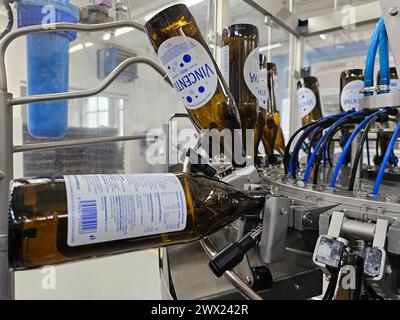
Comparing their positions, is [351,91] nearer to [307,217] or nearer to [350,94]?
[350,94]

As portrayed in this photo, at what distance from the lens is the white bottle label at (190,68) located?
463mm

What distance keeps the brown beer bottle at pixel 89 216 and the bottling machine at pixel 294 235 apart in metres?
0.09

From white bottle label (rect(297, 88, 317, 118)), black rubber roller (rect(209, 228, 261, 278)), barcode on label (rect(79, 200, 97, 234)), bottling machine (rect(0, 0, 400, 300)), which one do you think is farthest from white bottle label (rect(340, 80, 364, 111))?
barcode on label (rect(79, 200, 97, 234))

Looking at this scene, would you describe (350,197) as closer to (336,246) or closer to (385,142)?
(336,246)

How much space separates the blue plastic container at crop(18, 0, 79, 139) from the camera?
63 centimetres

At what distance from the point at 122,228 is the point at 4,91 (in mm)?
401

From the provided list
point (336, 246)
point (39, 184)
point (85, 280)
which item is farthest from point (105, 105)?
point (336, 246)

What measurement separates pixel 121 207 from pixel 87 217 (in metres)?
0.03

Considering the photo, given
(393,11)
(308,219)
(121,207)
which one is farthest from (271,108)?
(121,207)

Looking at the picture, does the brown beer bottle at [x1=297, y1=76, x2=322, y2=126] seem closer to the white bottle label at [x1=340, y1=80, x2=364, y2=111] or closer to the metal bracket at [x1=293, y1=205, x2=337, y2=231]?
the white bottle label at [x1=340, y1=80, x2=364, y2=111]

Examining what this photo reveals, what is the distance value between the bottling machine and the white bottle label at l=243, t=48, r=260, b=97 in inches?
5.5

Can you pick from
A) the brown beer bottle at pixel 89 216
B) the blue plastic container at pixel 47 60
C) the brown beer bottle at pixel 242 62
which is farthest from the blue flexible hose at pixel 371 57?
the blue plastic container at pixel 47 60

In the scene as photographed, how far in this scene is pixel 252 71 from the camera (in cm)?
62
